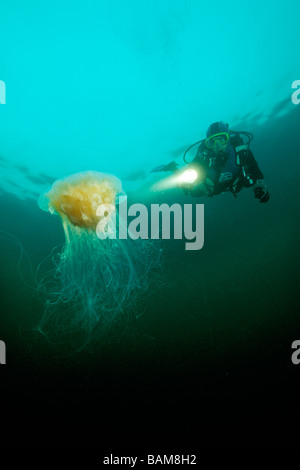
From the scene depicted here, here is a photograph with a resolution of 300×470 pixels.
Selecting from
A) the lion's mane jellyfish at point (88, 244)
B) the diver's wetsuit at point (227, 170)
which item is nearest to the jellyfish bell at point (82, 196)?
the lion's mane jellyfish at point (88, 244)

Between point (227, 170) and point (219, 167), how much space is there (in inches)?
11.4

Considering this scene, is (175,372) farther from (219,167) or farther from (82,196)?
(219,167)

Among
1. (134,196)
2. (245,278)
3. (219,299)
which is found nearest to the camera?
(219,299)

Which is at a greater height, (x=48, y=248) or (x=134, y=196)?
(x=134, y=196)

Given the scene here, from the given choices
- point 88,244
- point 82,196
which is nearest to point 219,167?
point 82,196

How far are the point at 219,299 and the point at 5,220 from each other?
60.2ft

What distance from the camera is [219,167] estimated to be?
6742 mm

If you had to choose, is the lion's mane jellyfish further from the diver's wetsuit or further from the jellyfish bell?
the diver's wetsuit

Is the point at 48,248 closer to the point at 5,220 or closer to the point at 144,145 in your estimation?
the point at 5,220

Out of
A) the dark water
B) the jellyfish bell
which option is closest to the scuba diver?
the jellyfish bell

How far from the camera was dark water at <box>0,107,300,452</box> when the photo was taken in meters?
7.53

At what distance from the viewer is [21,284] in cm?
1385

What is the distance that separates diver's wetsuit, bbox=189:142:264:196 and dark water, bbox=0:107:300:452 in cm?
590

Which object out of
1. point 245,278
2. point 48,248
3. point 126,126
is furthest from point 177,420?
point 48,248
